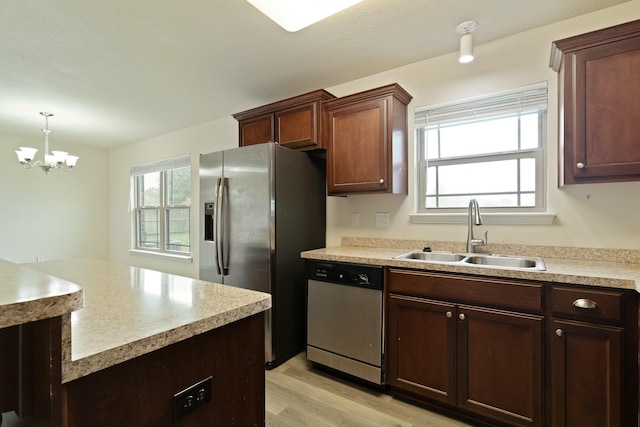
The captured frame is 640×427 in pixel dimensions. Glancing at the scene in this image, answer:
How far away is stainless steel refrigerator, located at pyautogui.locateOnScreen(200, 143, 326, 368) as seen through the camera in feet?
7.81

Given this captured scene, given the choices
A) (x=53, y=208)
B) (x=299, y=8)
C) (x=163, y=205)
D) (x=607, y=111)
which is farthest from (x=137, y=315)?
(x=53, y=208)

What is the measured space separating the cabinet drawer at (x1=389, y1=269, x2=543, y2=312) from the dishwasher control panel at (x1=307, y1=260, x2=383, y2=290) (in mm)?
105

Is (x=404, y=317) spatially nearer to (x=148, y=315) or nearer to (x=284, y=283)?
(x=284, y=283)

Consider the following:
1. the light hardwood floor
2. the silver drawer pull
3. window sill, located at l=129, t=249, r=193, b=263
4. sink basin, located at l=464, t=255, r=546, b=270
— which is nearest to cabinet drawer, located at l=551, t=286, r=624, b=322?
the silver drawer pull

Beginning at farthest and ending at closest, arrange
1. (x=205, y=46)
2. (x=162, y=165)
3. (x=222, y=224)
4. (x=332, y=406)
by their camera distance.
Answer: (x=162, y=165), (x=222, y=224), (x=205, y=46), (x=332, y=406)

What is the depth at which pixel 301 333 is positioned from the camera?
2.69 metres

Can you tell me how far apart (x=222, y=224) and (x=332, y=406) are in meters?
1.59

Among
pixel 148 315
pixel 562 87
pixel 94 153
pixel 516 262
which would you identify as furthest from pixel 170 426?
pixel 94 153

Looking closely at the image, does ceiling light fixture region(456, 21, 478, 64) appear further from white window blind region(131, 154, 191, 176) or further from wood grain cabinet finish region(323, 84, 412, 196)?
white window blind region(131, 154, 191, 176)

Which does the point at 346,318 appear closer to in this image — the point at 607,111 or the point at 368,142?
the point at 368,142

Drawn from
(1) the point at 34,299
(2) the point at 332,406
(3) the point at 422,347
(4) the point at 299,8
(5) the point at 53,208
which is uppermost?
(4) the point at 299,8

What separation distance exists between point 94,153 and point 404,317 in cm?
573

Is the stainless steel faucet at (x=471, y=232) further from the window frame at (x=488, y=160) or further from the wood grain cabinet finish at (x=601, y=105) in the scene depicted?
the wood grain cabinet finish at (x=601, y=105)

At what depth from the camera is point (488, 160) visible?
227 cm
